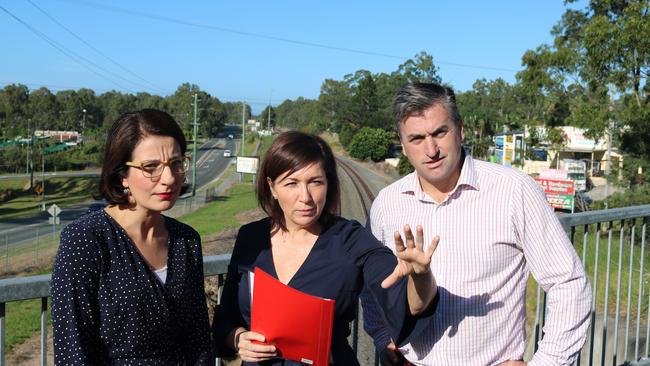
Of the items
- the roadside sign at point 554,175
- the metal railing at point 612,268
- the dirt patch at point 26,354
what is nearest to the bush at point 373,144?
the roadside sign at point 554,175

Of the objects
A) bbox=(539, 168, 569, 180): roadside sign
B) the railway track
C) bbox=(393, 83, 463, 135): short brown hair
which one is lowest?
the railway track

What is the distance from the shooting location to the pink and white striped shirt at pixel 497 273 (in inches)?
80.1

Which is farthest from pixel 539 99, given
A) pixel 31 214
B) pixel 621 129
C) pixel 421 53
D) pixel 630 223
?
pixel 421 53

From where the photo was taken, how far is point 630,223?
12.0 ft

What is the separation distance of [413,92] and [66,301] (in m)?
1.29

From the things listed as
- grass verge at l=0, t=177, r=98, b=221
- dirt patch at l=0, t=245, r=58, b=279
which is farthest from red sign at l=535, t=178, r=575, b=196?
grass verge at l=0, t=177, r=98, b=221

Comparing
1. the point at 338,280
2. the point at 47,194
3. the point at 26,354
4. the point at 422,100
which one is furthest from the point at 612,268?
the point at 47,194

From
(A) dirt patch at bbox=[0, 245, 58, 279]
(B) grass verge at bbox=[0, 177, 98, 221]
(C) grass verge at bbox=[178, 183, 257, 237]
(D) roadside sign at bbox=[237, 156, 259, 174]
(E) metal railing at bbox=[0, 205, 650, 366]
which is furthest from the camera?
(D) roadside sign at bbox=[237, 156, 259, 174]

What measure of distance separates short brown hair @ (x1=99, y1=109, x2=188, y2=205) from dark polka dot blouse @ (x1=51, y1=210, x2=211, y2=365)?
81 millimetres

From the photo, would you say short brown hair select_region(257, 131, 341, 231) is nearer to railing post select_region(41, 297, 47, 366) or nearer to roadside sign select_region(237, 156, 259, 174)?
railing post select_region(41, 297, 47, 366)

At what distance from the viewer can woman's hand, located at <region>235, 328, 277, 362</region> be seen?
1.94 meters

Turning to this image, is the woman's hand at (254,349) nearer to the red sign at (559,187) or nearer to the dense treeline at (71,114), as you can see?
the red sign at (559,187)

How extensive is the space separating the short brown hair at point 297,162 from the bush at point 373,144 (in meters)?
58.5

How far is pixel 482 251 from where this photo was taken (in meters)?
2.11
